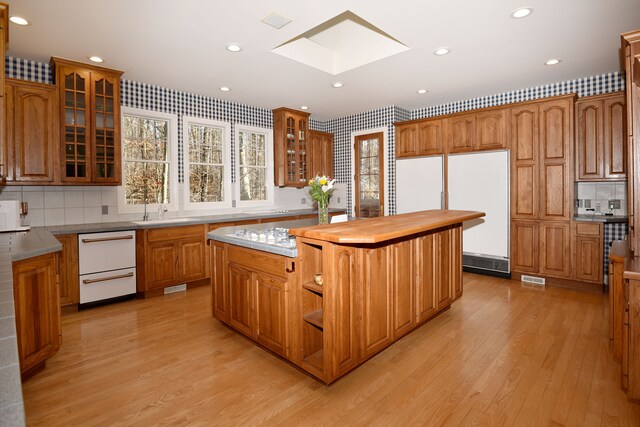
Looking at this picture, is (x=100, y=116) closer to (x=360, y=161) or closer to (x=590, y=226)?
(x=360, y=161)

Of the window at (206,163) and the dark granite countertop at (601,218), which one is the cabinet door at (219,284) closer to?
the window at (206,163)

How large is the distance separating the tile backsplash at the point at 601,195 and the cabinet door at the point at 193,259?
5.04 meters

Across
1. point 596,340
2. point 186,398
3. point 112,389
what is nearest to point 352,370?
point 186,398

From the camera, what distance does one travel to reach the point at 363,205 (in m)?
6.58

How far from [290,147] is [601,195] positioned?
4.60 metres

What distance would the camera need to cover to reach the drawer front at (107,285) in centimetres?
363

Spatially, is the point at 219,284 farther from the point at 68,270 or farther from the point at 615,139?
the point at 615,139

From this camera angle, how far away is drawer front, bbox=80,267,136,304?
3.63m

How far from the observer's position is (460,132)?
508 cm

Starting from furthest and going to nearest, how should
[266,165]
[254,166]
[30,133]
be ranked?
[266,165], [254,166], [30,133]

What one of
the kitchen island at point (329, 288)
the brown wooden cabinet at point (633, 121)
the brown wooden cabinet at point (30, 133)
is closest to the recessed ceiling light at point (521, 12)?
the brown wooden cabinet at point (633, 121)

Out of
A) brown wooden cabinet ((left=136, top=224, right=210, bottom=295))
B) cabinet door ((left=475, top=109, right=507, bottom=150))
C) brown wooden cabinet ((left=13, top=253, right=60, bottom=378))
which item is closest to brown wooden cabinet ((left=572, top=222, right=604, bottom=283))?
cabinet door ((left=475, top=109, right=507, bottom=150))

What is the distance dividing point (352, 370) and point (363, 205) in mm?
4420

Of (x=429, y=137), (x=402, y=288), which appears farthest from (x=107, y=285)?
(x=429, y=137)
